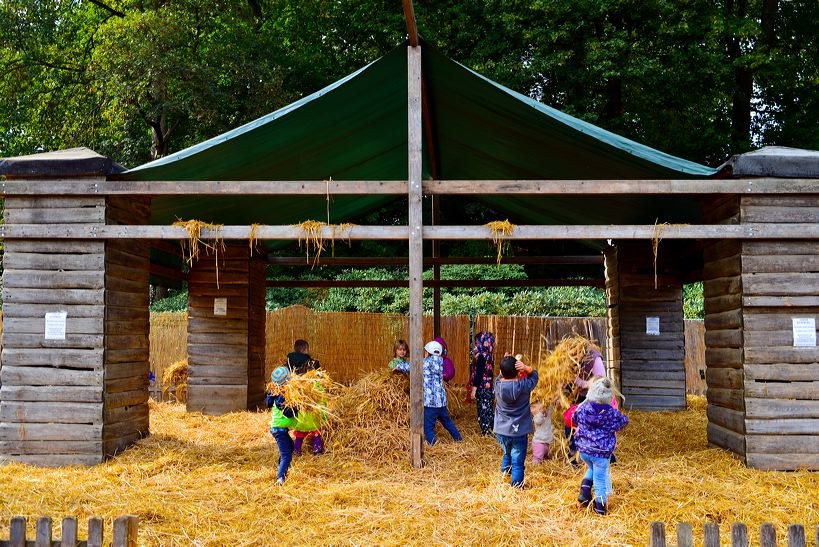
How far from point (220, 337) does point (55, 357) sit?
467 cm

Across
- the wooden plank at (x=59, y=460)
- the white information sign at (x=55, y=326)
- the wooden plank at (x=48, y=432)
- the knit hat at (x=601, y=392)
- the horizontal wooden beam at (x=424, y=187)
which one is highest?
the horizontal wooden beam at (x=424, y=187)

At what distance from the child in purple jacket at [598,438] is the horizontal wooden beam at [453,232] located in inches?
88.6

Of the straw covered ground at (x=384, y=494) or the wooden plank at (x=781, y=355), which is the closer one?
the straw covered ground at (x=384, y=494)

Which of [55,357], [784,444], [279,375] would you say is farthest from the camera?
[55,357]

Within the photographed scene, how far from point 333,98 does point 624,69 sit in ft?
46.4

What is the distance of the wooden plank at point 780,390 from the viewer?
783cm

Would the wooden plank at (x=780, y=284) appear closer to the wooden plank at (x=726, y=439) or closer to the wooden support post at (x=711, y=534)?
the wooden plank at (x=726, y=439)

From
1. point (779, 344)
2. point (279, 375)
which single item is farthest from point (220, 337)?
point (779, 344)

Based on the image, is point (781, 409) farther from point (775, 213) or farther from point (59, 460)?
point (59, 460)

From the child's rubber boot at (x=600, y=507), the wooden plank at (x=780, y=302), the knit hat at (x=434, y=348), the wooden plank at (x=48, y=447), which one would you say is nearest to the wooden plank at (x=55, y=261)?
the wooden plank at (x=48, y=447)

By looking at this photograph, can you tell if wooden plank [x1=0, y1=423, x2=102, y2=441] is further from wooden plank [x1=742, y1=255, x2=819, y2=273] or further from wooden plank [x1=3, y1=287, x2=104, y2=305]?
wooden plank [x1=742, y1=255, x2=819, y2=273]

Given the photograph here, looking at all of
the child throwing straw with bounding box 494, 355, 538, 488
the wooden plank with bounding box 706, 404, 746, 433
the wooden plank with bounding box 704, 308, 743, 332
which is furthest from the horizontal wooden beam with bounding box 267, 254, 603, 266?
the child throwing straw with bounding box 494, 355, 538, 488

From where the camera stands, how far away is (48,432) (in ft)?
26.6

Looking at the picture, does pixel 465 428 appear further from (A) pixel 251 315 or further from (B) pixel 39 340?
(B) pixel 39 340
